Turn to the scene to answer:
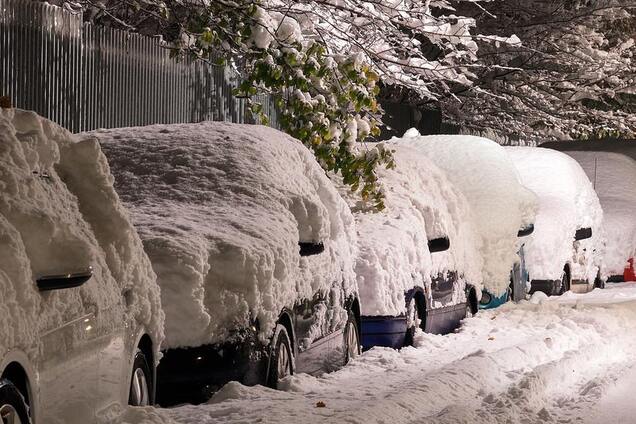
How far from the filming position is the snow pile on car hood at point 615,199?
66.0 ft

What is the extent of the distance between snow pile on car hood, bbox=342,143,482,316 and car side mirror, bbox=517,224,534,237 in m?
0.96

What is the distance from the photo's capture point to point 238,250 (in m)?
7.82

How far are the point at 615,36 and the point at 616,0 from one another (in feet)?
16.0

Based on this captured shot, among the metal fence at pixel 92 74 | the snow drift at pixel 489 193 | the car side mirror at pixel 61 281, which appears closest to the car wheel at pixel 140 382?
the car side mirror at pixel 61 281

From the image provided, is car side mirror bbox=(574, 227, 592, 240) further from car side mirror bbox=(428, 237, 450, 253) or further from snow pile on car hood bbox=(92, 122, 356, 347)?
snow pile on car hood bbox=(92, 122, 356, 347)

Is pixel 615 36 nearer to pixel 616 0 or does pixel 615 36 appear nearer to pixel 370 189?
pixel 616 0

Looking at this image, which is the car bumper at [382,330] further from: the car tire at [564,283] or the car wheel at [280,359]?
the car tire at [564,283]

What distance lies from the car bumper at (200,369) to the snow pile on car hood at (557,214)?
30.7 feet

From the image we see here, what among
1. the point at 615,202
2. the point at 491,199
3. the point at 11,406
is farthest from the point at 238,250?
the point at 615,202

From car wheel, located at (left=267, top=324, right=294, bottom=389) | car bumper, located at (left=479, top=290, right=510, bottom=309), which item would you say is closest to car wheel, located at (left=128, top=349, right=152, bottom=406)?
car wheel, located at (left=267, top=324, right=294, bottom=389)

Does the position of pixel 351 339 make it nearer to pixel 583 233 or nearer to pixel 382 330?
pixel 382 330

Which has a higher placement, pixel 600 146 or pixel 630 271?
pixel 600 146

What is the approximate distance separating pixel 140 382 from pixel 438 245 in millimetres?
5976

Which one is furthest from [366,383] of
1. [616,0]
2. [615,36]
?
[615,36]
